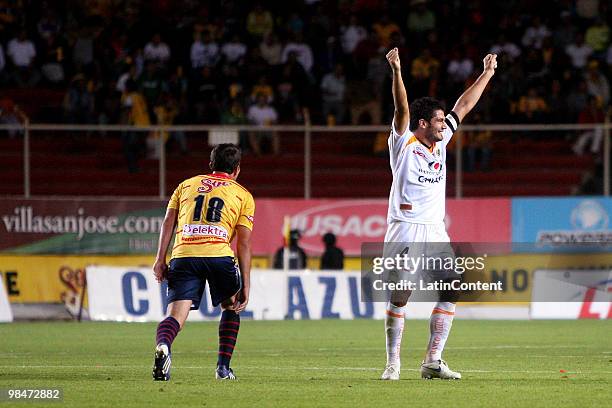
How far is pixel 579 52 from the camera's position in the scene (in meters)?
29.5

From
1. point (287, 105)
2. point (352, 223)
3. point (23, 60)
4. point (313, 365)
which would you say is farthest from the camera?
point (23, 60)

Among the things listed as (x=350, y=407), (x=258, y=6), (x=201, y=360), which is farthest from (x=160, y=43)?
(x=350, y=407)

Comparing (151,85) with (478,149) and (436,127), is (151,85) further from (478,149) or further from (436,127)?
(436,127)

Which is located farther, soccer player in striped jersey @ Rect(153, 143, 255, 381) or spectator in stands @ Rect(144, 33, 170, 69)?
spectator in stands @ Rect(144, 33, 170, 69)

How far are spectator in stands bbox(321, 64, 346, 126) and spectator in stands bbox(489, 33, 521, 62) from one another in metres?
3.56

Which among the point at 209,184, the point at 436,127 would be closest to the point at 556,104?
the point at 436,127

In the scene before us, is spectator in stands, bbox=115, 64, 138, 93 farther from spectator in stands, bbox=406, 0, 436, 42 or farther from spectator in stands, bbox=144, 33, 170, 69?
spectator in stands, bbox=406, 0, 436, 42

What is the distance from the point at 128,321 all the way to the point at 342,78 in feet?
26.9

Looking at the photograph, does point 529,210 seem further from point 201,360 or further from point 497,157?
point 201,360

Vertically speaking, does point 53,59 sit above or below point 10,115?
above

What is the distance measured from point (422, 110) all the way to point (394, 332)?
202 centimetres

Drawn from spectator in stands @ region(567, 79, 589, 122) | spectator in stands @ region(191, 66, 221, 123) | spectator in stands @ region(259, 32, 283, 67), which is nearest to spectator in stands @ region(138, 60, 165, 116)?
spectator in stands @ region(191, 66, 221, 123)

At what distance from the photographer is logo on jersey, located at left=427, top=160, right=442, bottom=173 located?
39.9 feet

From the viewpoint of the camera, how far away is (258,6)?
30.7 meters
